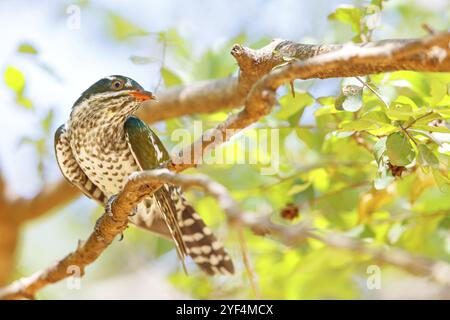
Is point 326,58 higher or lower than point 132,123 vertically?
lower

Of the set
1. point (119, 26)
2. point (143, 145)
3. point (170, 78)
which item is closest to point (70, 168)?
point (143, 145)

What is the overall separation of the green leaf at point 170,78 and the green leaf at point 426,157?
1.95m

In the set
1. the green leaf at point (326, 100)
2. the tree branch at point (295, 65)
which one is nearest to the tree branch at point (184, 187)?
the tree branch at point (295, 65)

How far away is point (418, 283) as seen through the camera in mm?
6691

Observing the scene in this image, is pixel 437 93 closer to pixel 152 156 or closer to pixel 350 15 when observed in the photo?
pixel 350 15

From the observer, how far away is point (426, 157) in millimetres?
2822

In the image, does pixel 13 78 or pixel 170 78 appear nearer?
pixel 13 78


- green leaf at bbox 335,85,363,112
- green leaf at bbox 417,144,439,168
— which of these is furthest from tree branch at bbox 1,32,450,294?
green leaf at bbox 417,144,439,168

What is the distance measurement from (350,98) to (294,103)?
2.22ft

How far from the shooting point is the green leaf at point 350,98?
2781 millimetres

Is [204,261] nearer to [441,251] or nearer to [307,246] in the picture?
[307,246]
